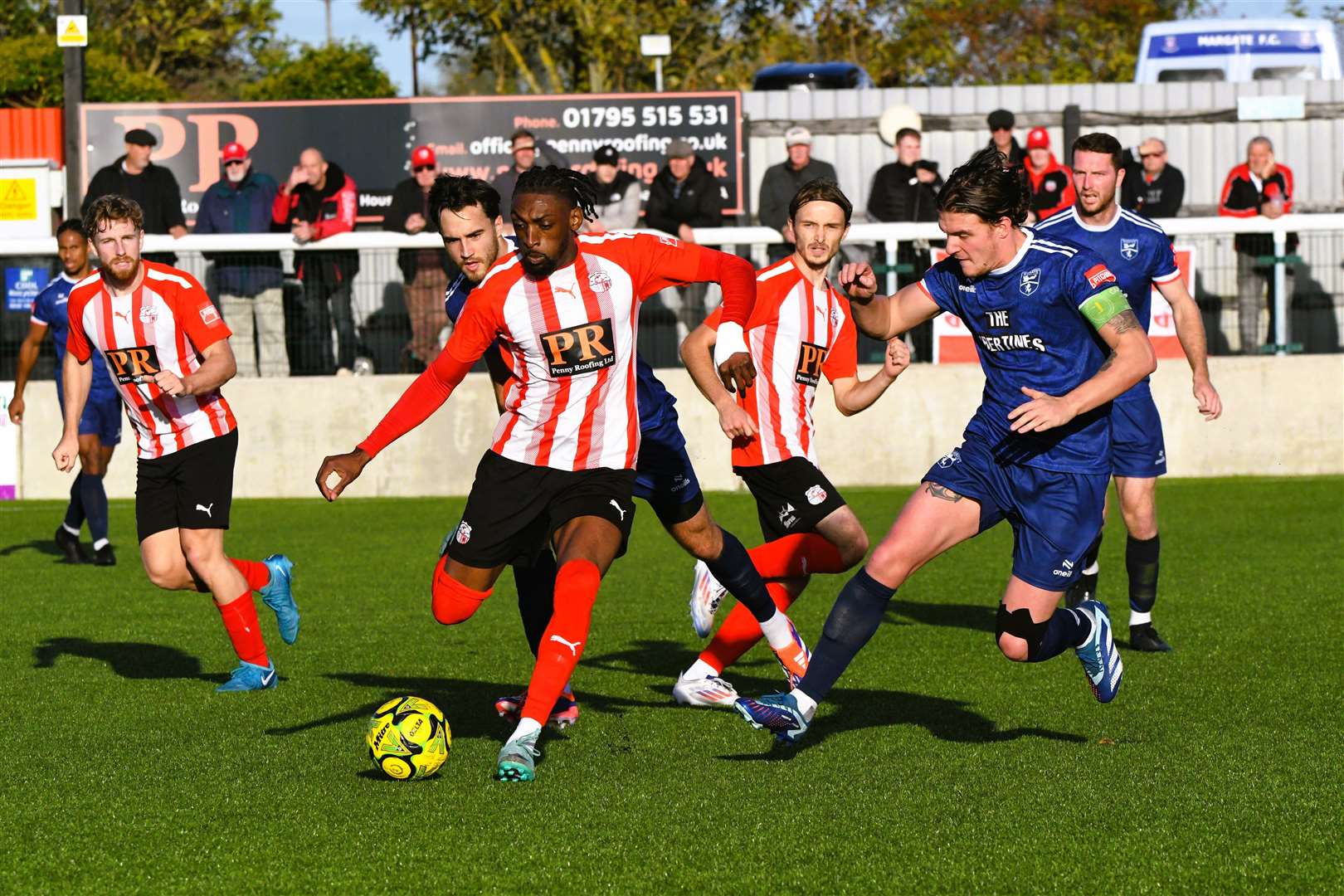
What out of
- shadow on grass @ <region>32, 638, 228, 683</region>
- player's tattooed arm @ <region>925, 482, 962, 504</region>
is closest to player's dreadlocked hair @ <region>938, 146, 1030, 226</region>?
player's tattooed arm @ <region>925, 482, 962, 504</region>

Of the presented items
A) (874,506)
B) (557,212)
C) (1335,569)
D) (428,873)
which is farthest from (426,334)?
(428,873)

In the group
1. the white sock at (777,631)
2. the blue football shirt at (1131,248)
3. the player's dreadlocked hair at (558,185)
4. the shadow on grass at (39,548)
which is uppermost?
the player's dreadlocked hair at (558,185)

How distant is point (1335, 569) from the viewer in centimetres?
1097

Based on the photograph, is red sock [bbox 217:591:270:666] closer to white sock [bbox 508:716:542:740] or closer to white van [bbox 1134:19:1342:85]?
white sock [bbox 508:716:542:740]

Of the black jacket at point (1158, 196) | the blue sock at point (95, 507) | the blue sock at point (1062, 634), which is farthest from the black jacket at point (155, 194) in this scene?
the blue sock at point (1062, 634)

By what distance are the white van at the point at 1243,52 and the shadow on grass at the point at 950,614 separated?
1426 cm

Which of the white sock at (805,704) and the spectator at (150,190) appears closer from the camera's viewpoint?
the white sock at (805,704)

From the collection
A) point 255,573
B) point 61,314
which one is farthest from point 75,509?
point 255,573

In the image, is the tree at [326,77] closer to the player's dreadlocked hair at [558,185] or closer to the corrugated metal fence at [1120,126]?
the corrugated metal fence at [1120,126]

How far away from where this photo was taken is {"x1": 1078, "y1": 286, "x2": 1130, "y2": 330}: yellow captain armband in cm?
615

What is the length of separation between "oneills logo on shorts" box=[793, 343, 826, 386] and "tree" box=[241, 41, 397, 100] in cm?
3263

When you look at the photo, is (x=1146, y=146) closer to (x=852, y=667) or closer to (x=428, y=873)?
(x=852, y=667)

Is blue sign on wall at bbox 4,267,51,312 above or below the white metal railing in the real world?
below

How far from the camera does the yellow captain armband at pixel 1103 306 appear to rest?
615cm
